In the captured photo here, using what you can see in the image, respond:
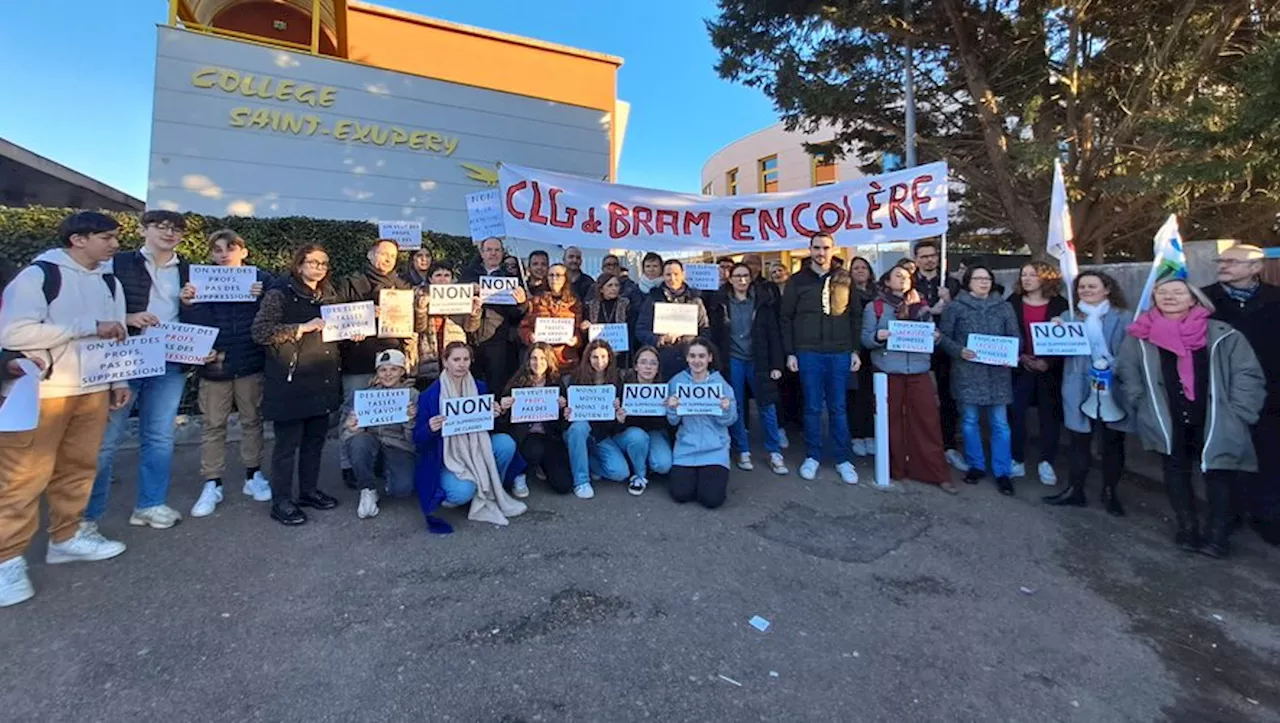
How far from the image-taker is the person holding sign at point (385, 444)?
4371 mm

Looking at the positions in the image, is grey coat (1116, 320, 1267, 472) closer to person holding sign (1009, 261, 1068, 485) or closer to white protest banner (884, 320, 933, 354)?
person holding sign (1009, 261, 1068, 485)

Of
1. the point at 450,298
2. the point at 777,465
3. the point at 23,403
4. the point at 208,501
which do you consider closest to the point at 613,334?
the point at 450,298

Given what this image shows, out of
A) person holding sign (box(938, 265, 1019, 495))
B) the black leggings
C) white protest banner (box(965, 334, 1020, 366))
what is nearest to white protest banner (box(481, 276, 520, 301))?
the black leggings

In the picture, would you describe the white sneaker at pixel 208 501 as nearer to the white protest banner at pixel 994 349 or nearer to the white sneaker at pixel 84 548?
the white sneaker at pixel 84 548

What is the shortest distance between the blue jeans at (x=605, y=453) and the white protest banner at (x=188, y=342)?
2.75 m

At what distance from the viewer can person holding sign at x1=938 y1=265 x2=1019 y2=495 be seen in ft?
16.6

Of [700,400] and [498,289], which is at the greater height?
[498,289]

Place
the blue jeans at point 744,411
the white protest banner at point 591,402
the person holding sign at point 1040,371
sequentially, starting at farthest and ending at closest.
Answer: the blue jeans at point 744,411, the person holding sign at point 1040,371, the white protest banner at point 591,402

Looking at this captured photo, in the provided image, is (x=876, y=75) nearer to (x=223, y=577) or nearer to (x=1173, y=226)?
(x=1173, y=226)

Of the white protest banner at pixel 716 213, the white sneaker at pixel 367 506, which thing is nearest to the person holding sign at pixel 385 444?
the white sneaker at pixel 367 506

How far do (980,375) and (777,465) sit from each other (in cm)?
195

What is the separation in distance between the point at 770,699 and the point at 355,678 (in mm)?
1824

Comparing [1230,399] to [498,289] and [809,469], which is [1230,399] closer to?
[809,469]

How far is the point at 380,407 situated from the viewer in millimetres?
4234
